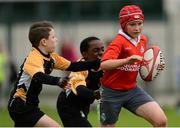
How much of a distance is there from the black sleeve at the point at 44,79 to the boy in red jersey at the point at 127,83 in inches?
33.6

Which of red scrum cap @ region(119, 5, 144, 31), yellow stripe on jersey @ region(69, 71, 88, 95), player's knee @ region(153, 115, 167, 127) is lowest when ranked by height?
player's knee @ region(153, 115, 167, 127)

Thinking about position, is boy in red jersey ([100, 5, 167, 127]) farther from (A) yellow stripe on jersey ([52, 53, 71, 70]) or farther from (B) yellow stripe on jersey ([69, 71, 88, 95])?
(A) yellow stripe on jersey ([52, 53, 71, 70])

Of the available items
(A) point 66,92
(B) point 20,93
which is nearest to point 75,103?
(A) point 66,92

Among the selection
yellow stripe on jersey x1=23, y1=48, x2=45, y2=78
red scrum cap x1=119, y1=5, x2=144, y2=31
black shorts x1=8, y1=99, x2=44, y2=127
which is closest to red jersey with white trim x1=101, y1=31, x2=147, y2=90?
red scrum cap x1=119, y1=5, x2=144, y2=31

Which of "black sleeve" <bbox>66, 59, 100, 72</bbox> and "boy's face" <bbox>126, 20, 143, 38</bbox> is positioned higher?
"boy's face" <bbox>126, 20, 143, 38</bbox>

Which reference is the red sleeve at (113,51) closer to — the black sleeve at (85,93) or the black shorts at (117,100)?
the black sleeve at (85,93)

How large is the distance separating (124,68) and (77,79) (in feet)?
1.84

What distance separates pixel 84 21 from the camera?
25.0 m

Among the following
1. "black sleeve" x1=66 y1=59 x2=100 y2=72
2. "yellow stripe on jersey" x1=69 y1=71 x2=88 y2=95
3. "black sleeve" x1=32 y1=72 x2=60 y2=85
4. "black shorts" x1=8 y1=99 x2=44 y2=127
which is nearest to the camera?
"black sleeve" x1=32 y1=72 x2=60 y2=85

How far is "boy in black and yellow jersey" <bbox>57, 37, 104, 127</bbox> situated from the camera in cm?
909

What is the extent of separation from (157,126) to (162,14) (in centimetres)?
1588

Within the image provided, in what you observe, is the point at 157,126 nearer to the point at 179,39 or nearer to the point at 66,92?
the point at 66,92

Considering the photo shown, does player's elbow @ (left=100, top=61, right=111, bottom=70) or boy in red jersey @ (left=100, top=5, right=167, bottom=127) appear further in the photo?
boy in red jersey @ (left=100, top=5, right=167, bottom=127)

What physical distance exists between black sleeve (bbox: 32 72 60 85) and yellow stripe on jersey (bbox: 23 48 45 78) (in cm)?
6
